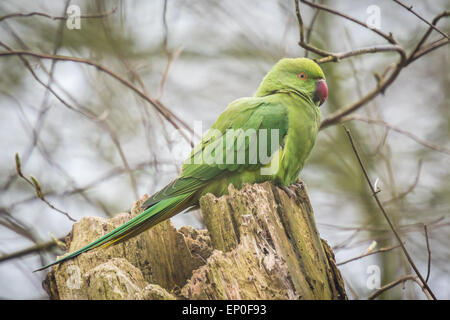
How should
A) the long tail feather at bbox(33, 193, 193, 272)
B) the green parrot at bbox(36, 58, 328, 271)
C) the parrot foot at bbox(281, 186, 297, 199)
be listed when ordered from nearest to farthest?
1. the long tail feather at bbox(33, 193, 193, 272)
2. the parrot foot at bbox(281, 186, 297, 199)
3. the green parrot at bbox(36, 58, 328, 271)

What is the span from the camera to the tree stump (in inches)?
104

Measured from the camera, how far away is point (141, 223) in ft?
10.1

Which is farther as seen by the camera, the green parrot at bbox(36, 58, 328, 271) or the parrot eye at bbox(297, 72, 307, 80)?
the parrot eye at bbox(297, 72, 307, 80)

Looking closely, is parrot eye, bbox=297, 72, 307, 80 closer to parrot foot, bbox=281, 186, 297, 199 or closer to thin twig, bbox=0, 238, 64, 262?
parrot foot, bbox=281, 186, 297, 199

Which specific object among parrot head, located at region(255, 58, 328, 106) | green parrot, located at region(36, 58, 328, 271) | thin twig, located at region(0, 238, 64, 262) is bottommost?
thin twig, located at region(0, 238, 64, 262)

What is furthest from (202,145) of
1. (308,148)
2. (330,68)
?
(330,68)

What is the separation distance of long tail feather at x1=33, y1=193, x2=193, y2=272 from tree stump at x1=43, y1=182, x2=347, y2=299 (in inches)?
3.6

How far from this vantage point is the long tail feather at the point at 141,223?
2.94 m

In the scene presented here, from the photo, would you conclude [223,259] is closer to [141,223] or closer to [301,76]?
[141,223]

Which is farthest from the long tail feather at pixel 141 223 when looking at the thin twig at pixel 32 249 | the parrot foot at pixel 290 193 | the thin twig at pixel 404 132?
the thin twig at pixel 404 132

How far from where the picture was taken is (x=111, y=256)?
3137mm

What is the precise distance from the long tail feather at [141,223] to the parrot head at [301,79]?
4.62 ft

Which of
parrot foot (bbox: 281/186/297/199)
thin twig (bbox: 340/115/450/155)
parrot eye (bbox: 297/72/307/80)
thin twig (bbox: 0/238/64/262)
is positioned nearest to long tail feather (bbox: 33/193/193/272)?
parrot foot (bbox: 281/186/297/199)
